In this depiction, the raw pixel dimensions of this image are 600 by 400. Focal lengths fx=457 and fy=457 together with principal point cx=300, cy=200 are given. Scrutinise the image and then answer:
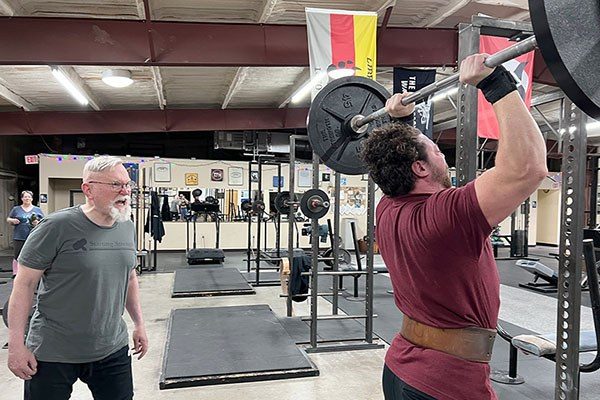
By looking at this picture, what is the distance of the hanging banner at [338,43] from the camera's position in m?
4.03

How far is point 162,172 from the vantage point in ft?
34.2

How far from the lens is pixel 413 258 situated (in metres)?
1.18

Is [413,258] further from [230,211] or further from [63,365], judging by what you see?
[230,211]

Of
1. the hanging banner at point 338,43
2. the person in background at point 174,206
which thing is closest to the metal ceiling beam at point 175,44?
the hanging banner at point 338,43

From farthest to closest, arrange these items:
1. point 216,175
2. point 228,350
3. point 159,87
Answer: point 216,175
point 159,87
point 228,350

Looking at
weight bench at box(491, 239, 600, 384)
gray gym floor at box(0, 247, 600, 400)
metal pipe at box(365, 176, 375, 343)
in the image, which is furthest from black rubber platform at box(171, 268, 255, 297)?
weight bench at box(491, 239, 600, 384)

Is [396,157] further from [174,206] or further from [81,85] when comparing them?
[174,206]

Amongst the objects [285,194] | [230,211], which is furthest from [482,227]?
[230,211]

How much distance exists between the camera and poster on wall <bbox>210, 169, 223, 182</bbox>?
1083 cm

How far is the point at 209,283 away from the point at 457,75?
19.5 feet

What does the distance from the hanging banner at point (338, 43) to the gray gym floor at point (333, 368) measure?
238 centimetres

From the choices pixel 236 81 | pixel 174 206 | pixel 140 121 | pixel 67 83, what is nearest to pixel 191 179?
pixel 174 206

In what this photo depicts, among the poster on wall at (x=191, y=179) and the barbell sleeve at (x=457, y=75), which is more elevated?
the barbell sleeve at (x=457, y=75)

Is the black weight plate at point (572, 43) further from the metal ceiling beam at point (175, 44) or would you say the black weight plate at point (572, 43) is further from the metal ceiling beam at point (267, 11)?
the metal ceiling beam at point (175, 44)
